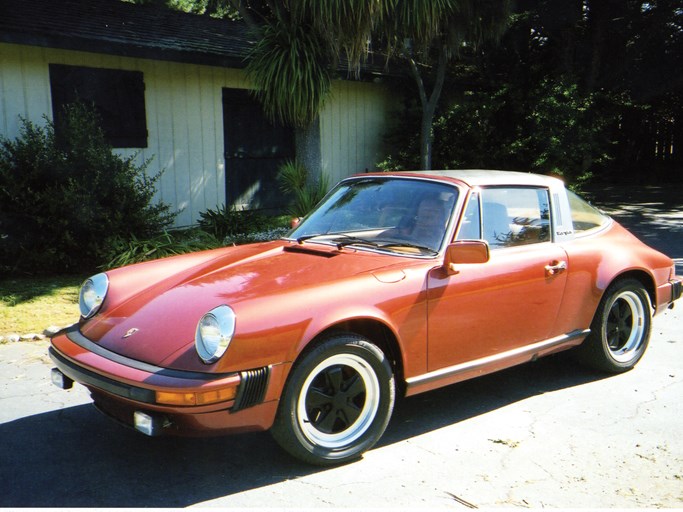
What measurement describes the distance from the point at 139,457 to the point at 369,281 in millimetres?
1465

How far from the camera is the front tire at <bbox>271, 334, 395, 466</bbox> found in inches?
119

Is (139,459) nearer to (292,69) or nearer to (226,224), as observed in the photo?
(226,224)

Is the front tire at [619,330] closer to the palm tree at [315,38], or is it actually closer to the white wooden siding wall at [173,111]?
the palm tree at [315,38]

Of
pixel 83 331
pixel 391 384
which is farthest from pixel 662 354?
pixel 83 331

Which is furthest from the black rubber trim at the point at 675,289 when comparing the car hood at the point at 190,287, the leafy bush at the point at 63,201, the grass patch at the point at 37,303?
the leafy bush at the point at 63,201

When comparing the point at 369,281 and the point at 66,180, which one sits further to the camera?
the point at 66,180

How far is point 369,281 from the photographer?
130 inches

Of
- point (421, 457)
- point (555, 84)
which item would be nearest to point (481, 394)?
point (421, 457)

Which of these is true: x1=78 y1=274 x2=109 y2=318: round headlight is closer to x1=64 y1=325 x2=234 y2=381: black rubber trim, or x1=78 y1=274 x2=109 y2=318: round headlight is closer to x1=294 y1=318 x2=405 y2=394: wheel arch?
x1=64 y1=325 x2=234 y2=381: black rubber trim

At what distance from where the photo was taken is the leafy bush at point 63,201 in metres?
7.20

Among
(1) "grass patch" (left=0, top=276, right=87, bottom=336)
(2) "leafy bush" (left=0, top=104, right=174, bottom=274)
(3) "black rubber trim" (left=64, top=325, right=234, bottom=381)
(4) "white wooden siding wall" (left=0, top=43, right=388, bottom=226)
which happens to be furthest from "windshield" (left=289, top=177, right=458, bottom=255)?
(4) "white wooden siding wall" (left=0, top=43, right=388, bottom=226)

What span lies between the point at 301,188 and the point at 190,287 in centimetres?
663

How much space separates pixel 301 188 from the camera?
995 cm

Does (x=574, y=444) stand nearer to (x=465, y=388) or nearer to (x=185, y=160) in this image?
(x=465, y=388)
